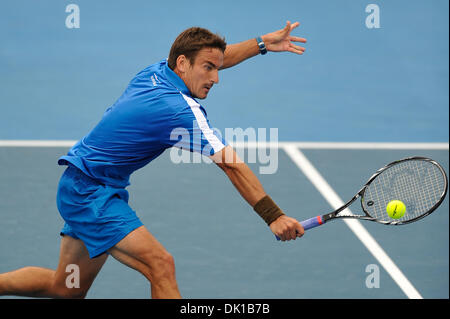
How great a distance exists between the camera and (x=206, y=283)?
7434 millimetres

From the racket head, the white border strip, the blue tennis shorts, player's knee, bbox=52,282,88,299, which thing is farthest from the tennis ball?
the white border strip

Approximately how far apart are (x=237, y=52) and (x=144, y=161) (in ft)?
4.49

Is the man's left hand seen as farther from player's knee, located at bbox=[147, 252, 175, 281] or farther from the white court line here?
player's knee, located at bbox=[147, 252, 175, 281]

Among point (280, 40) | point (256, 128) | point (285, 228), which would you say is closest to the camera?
point (285, 228)

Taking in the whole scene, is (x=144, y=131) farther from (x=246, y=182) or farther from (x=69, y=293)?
(x=69, y=293)

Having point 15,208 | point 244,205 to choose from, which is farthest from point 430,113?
point 15,208

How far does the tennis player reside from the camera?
5.67 metres

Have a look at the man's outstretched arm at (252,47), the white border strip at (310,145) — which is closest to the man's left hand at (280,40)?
the man's outstretched arm at (252,47)

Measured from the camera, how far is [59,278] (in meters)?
6.28

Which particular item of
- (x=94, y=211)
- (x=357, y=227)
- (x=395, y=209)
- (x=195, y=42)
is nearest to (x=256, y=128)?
(x=357, y=227)

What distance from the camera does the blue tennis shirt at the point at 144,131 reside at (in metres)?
5.71

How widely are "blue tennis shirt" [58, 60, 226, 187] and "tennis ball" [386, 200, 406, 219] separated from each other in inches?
52.4

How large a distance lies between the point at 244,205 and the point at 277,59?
3.66 meters

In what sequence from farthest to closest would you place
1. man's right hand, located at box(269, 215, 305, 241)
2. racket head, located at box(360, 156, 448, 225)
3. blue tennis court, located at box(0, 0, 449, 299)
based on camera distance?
blue tennis court, located at box(0, 0, 449, 299)
racket head, located at box(360, 156, 448, 225)
man's right hand, located at box(269, 215, 305, 241)
